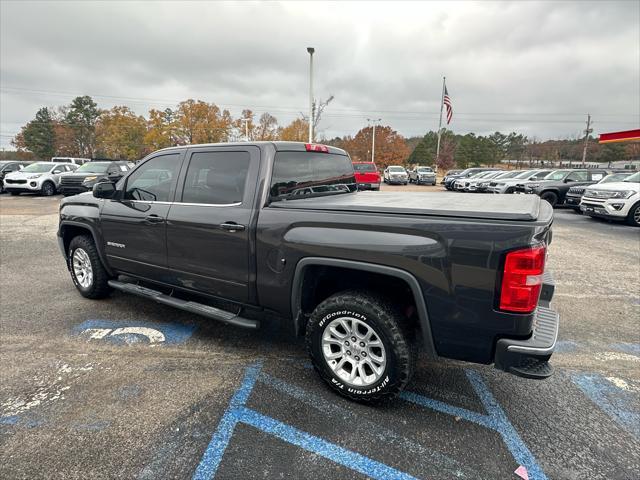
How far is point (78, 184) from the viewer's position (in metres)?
15.9

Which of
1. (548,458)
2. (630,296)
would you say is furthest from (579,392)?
(630,296)

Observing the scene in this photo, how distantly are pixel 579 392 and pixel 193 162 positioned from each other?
12.4 feet

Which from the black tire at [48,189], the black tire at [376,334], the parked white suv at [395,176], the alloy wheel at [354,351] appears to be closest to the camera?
the black tire at [376,334]

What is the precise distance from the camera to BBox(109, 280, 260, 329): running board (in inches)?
120

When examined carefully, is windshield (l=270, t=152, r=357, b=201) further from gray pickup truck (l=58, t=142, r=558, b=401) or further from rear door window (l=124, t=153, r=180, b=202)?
rear door window (l=124, t=153, r=180, b=202)

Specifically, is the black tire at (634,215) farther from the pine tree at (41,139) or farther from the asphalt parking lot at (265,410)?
the pine tree at (41,139)

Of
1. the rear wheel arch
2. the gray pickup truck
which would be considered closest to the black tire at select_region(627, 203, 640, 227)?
the gray pickup truck

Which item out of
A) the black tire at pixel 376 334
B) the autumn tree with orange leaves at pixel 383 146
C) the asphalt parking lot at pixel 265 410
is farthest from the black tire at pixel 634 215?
the autumn tree with orange leaves at pixel 383 146

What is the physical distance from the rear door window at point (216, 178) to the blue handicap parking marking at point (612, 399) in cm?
314

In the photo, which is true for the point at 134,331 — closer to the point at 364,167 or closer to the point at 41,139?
the point at 364,167

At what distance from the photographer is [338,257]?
8.24 ft

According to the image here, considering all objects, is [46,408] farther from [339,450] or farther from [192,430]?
[339,450]

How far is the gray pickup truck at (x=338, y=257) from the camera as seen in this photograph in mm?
2105

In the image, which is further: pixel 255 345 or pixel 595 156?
pixel 595 156
